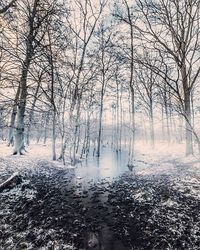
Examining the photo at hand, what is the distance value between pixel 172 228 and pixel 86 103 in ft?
92.6

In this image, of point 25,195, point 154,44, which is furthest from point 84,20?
point 25,195

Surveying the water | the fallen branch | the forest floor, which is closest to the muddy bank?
the forest floor

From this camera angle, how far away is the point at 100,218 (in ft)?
21.8

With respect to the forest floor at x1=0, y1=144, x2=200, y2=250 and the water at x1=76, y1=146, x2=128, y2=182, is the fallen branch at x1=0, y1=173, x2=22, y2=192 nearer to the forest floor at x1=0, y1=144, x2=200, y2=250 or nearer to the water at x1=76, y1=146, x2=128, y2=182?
the forest floor at x1=0, y1=144, x2=200, y2=250

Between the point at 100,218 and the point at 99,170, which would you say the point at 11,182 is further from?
the point at 99,170

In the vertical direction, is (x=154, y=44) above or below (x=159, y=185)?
above

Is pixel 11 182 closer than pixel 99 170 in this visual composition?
Yes

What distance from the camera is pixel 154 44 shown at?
16.8 meters

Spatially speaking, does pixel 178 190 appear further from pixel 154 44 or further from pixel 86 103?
pixel 86 103

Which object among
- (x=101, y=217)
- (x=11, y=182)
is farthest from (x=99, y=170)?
(x=101, y=217)

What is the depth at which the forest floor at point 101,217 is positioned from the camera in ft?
16.9

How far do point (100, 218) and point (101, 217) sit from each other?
84 millimetres

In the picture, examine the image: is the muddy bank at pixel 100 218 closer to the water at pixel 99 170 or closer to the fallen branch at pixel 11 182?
the fallen branch at pixel 11 182

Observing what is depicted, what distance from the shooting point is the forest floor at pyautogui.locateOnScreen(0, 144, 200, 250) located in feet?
16.9
